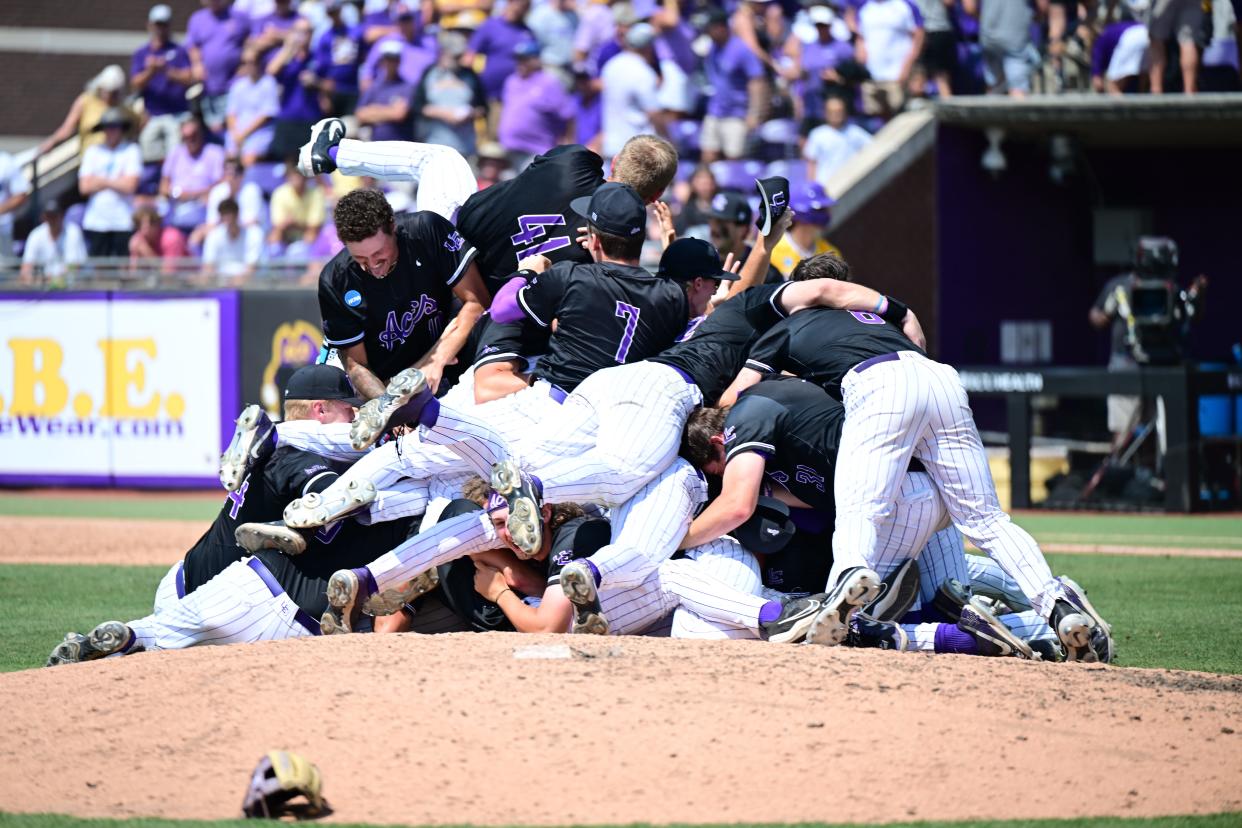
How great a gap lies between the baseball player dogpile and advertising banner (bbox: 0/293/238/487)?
844 centimetres

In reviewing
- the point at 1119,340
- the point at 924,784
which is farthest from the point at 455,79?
the point at 924,784

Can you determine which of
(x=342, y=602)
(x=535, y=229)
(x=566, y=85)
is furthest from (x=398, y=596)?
(x=566, y=85)

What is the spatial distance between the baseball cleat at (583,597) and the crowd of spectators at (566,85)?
823 centimetres

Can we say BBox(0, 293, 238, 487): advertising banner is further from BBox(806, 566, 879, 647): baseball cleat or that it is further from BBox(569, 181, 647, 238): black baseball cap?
BBox(806, 566, 879, 647): baseball cleat

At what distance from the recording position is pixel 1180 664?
6766 millimetres

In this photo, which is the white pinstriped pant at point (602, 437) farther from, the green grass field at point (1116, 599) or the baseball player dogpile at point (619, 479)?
the green grass field at point (1116, 599)

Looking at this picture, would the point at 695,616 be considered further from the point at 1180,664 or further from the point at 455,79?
the point at 455,79

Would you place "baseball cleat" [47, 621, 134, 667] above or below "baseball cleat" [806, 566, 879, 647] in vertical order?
below

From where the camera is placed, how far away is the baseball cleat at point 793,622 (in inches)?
244

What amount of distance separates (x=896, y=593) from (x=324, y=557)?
238 cm

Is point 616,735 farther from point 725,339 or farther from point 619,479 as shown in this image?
point 725,339

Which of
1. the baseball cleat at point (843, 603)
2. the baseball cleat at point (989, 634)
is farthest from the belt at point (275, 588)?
the baseball cleat at point (989, 634)

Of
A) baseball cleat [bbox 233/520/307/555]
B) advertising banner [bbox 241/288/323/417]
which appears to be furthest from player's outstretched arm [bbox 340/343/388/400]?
advertising banner [bbox 241/288/323/417]

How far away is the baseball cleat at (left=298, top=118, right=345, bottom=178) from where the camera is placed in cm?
780
